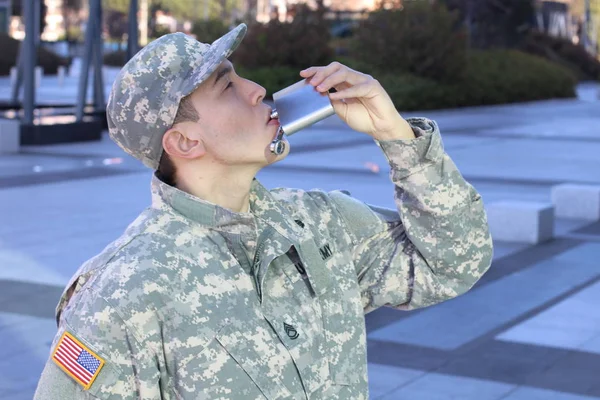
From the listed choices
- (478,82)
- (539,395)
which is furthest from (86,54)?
(539,395)

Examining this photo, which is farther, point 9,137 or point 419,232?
point 9,137

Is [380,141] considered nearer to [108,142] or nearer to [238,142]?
[238,142]

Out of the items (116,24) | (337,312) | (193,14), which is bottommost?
(193,14)

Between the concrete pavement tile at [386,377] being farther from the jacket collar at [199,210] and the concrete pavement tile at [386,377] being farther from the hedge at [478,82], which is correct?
the hedge at [478,82]

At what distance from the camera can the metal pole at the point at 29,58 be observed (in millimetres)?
17672

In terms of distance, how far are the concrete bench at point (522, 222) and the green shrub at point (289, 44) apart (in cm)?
1939

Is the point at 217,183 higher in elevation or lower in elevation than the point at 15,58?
higher

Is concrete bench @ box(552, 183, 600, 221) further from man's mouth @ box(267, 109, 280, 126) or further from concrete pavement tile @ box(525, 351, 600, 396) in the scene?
man's mouth @ box(267, 109, 280, 126)

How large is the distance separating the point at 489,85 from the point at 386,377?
86.6 ft

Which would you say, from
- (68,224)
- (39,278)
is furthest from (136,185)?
(39,278)

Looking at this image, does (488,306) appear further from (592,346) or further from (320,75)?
(320,75)

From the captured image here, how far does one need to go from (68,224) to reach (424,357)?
516 centimetres

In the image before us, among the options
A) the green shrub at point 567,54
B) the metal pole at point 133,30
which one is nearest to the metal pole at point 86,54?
the metal pole at point 133,30

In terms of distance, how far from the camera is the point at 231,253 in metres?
2.20
